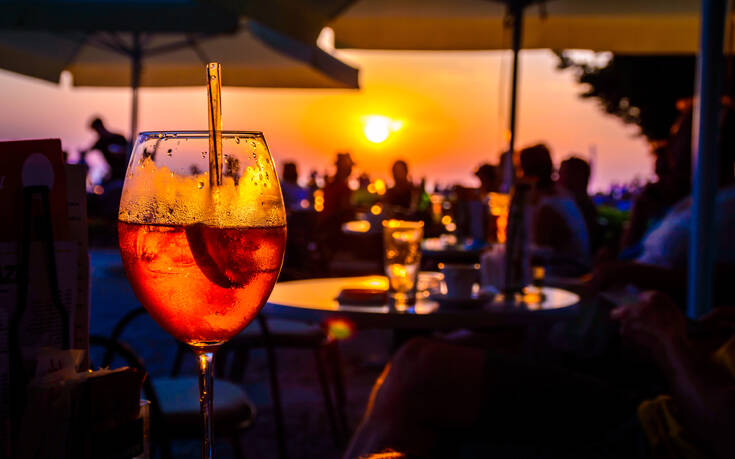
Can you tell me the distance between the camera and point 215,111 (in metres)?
0.60

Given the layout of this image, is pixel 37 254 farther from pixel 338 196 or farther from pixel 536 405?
pixel 338 196

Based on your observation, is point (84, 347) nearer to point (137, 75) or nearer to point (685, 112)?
point (685, 112)

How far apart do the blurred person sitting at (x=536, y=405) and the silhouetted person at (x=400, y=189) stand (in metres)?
5.76

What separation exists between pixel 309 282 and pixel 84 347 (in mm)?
1906

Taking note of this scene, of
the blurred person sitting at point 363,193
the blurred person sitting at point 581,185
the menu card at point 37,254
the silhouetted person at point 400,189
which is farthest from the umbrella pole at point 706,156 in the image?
the blurred person sitting at point 363,193

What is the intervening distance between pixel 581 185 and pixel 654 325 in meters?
4.00

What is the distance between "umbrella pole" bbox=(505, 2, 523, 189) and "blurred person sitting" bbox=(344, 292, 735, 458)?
3326 mm

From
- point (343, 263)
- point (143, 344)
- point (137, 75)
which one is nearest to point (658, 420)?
point (143, 344)

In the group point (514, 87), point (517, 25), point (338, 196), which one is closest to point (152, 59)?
point (338, 196)

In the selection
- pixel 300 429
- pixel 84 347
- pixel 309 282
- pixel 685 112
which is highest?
pixel 685 112

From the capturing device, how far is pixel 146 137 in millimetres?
674

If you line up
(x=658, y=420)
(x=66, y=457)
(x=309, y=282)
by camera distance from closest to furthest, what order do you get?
(x=66, y=457) < (x=658, y=420) < (x=309, y=282)

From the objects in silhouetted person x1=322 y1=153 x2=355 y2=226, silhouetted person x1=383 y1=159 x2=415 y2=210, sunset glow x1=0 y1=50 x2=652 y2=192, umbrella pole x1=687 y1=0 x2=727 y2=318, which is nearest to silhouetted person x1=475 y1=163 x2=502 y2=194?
sunset glow x1=0 y1=50 x2=652 y2=192

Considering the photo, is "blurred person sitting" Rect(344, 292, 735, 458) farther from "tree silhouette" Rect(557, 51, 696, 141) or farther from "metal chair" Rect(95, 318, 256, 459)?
"tree silhouette" Rect(557, 51, 696, 141)
